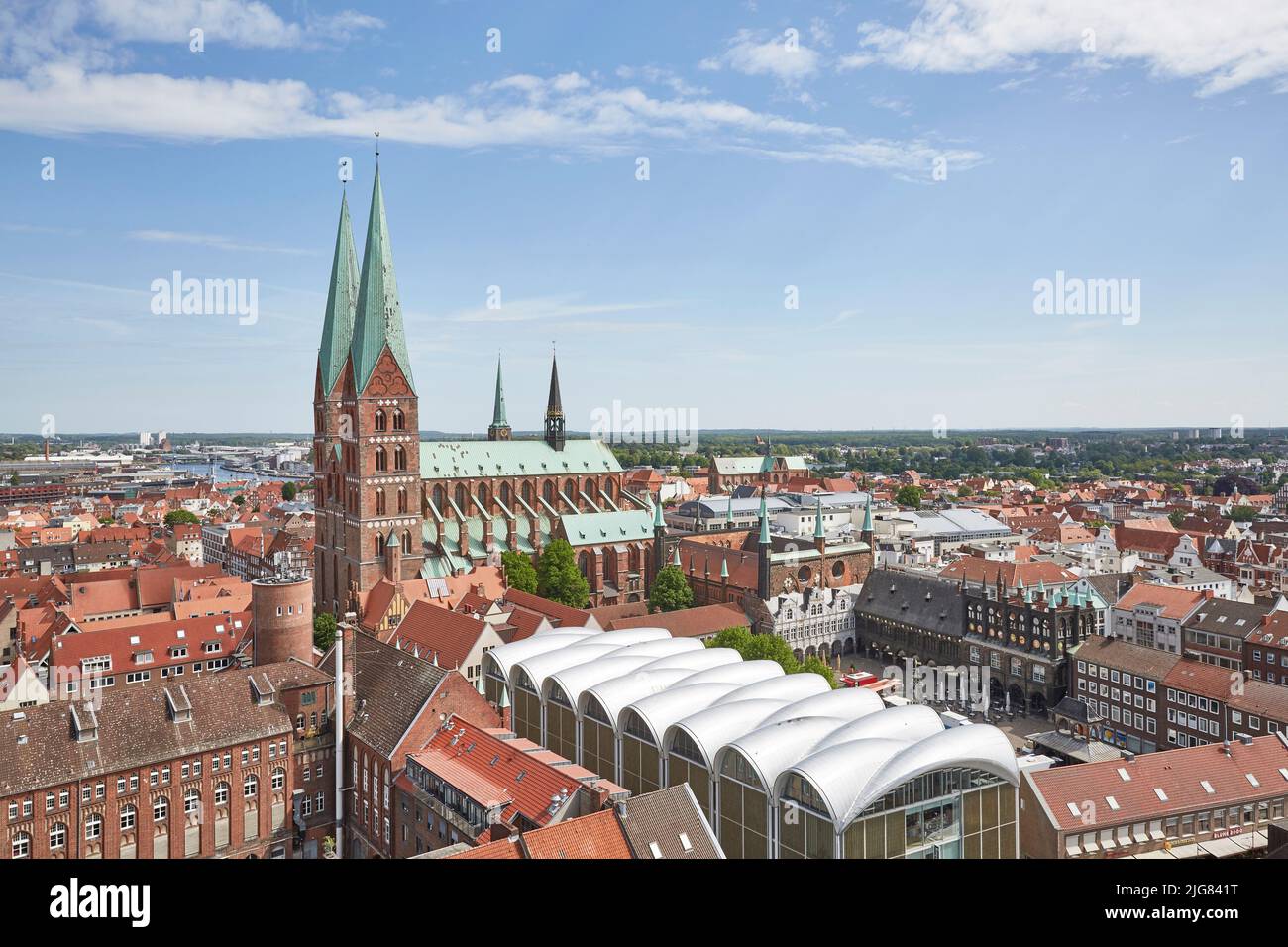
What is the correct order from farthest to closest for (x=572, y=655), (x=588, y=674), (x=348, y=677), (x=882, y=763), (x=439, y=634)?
(x=439, y=634), (x=572, y=655), (x=588, y=674), (x=348, y=677), (x=882, y=763)

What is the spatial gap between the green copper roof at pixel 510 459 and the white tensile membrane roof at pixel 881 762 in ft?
174

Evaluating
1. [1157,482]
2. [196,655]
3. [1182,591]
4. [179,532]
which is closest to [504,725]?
[196,655]

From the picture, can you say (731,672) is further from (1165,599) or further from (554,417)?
(554,417)

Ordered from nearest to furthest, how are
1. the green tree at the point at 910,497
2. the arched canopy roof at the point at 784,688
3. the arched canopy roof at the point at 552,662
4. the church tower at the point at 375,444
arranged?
the arched canopy roof at the point at 784,688 → the arched canopy roof at the point at 552,662 → the church tower at the point at 375,444 → the green tree at the point at 910,497

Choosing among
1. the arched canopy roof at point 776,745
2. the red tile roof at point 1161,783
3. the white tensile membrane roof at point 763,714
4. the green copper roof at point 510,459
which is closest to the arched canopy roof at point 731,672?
the white tensile membrane roof at point 763,714

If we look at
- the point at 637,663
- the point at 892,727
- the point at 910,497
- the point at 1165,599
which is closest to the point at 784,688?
the point at 892,727

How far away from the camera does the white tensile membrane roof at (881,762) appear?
78.4 feet

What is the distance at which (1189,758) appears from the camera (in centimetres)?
3238

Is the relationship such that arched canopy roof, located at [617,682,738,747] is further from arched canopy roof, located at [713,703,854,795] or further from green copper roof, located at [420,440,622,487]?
green copper roof, located at [420,440,622,487]

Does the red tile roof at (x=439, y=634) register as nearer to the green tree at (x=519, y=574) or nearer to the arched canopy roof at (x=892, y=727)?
the green tree at (x=519, y=574)

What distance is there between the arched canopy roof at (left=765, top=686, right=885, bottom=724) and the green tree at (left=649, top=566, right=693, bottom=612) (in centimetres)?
2931

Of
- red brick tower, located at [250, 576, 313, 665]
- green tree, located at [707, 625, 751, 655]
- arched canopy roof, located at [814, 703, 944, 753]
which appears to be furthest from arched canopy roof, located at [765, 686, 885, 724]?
red brick tower, located at [250, 576, 313, 665]

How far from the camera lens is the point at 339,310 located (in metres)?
63.8

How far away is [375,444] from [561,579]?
15.8 m
